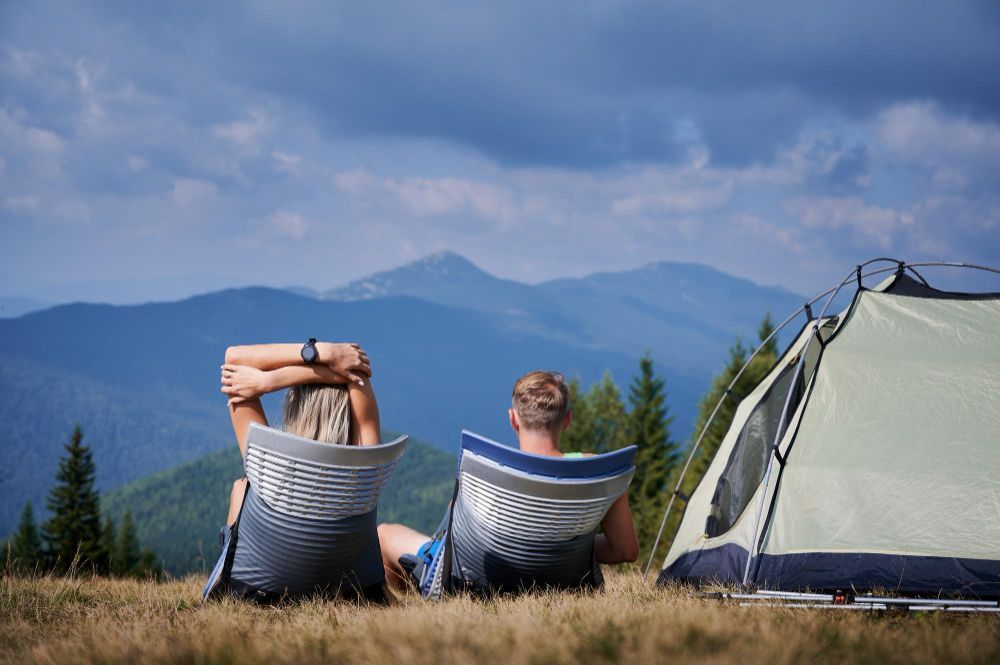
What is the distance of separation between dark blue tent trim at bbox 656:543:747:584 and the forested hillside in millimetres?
140814

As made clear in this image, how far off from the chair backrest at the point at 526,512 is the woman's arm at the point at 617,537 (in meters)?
0.18

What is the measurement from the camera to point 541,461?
4.19m

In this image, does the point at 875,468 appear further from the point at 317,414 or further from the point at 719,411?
the point at 719,411

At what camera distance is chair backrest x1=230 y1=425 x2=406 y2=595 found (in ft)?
13.5

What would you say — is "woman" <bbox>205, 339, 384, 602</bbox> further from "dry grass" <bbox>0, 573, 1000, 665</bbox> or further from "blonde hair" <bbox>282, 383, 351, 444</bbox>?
"dry grass" <bbox>0, 573, 1000, 665</bbox>

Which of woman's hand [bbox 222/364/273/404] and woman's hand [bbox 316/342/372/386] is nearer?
woman's hand [bbox 316/342/372/386]

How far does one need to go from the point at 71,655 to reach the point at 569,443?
46.0 metres

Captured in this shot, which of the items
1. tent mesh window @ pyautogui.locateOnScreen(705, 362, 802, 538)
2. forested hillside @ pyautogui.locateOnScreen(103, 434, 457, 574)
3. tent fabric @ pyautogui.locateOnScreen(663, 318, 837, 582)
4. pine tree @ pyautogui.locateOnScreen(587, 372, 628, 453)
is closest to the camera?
tent fabric @ pyautogui.locateOnScreen(663, 318, 837, 582)

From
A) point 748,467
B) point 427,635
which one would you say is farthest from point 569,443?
point 427,635

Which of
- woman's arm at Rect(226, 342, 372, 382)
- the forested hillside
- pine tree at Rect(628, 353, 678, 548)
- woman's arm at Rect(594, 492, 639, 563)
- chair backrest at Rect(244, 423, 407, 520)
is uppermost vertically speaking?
woman's arm at Rect(226, 342, 372, 382)

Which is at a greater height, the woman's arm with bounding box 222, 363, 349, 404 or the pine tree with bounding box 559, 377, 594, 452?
the woman's arm with bounding box 222, 363, 349, 404

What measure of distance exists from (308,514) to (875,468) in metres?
3.59

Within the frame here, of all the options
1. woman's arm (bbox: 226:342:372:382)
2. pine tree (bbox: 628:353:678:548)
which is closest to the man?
woman's arm (bbox: 226:342:372:382)

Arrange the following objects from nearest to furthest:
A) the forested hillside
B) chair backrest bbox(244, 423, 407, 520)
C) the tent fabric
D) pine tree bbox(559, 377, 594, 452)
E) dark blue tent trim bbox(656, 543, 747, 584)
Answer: chair backrest bbox(244, 423, 407, 520), dark blue tent trim bbox(656, 543, 747, 584), the tent fabric, pine tree bbox(559, 377, 594, 452), the forested hillside
